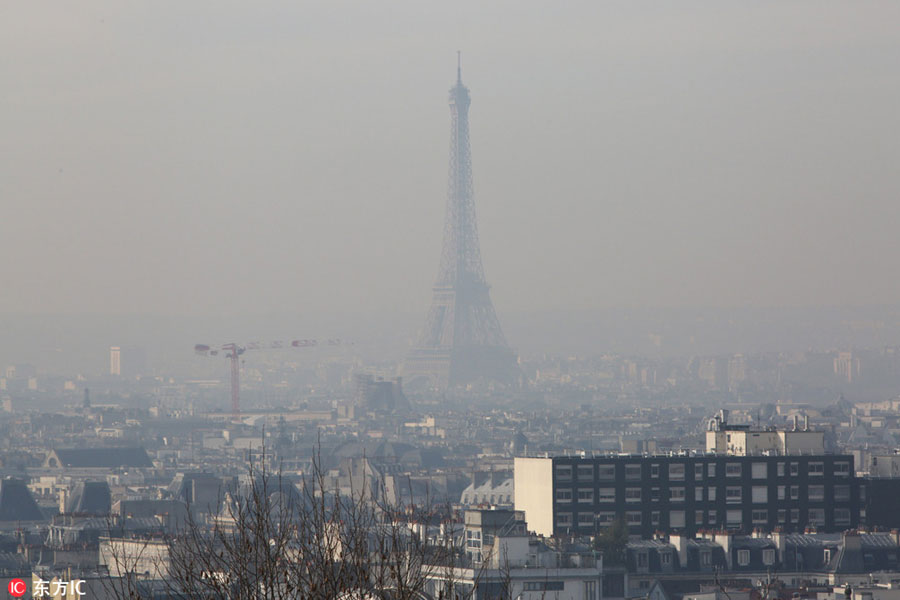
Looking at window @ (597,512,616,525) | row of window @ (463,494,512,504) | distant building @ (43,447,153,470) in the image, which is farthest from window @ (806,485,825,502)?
distant building @ (43,447,153,470)

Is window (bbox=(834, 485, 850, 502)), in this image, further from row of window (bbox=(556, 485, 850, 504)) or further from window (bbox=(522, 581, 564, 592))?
window (bbox=(522, 581, 564, 592))

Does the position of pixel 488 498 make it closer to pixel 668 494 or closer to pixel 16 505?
pixel 16 505

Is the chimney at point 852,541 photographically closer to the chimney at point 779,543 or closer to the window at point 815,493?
the chimney at point 779,543

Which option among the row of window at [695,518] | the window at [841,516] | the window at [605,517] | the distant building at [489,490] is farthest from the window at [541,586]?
the distant building at [489,490]

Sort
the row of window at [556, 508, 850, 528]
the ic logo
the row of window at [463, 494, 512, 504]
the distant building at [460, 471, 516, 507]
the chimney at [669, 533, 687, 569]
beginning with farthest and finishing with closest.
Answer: the distant building at [460, 471, 516, 507] < the row of window at [463, 494, 512, 504] < the row of window at [556, 508, 850, 528] < the chimney at [669, 533, 687, 569] < the ic logo

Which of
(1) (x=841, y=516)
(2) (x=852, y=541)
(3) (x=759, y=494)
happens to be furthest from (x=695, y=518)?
(2) (x=852, y=541)

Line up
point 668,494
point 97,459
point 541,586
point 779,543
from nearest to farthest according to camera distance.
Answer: point 541,586
point 779,543
point 668,494
point 97,459

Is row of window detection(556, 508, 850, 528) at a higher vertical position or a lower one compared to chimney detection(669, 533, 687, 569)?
higher

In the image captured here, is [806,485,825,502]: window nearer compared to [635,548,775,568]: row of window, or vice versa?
[635,548,775,568]: row of window
